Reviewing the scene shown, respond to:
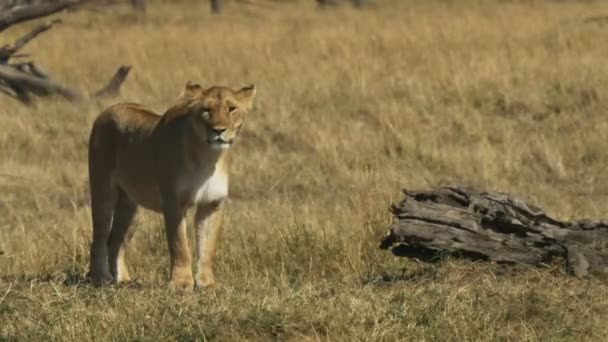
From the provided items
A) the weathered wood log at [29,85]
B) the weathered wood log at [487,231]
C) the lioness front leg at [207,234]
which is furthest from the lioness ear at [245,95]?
the weathered wood log at [29,85]

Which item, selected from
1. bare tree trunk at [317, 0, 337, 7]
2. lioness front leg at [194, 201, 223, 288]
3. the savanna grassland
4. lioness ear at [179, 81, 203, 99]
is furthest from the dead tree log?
bare tree trunk at [317, 0, 337, 7]

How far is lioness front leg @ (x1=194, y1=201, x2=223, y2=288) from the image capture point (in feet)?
22.8

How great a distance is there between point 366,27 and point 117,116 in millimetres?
13035

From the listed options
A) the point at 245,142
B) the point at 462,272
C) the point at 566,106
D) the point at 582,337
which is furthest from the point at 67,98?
the point at 582,337

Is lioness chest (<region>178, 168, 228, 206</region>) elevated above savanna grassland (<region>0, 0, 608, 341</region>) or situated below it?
above

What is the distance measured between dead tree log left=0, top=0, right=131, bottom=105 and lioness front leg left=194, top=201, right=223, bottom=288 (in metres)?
7.60

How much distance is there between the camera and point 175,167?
22.7 ft

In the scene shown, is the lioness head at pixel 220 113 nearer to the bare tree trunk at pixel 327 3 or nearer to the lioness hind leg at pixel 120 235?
the lioness hind leg at pixel 120 235

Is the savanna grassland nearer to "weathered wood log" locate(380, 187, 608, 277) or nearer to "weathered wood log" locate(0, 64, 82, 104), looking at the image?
"weathered wood log" locate(380, 187, 608, 277)

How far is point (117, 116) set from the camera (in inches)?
302

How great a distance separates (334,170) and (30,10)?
4.38 metres

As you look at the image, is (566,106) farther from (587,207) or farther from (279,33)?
(279,33)

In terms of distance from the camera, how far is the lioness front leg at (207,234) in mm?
6957

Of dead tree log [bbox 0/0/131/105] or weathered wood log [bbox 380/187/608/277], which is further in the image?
dead tree log [bbox 0/0/131/105]
